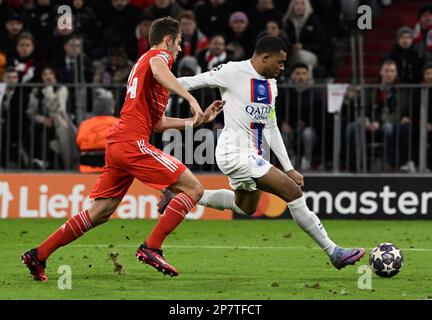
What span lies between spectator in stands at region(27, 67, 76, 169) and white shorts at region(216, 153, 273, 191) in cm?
623

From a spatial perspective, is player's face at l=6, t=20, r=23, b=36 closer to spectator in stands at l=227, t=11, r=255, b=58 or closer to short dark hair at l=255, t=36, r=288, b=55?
spectator in stands at l=227, t=11, r=255, b=58

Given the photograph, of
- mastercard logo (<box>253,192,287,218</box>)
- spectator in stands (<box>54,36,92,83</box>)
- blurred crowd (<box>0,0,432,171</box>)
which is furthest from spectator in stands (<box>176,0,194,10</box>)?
mastercard logo (<box>253,192,287,218</box>)

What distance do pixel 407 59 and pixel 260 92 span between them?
23.8ft

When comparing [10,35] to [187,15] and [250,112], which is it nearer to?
[187,15]

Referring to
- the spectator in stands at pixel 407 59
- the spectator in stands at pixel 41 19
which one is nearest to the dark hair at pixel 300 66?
the spectator in stands at pixel 407 59

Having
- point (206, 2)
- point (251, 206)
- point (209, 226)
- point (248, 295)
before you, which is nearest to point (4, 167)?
point (209, 226)

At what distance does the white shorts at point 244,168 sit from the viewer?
11.4 m

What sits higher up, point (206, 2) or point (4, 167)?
point (206, 2)

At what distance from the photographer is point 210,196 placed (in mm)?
12391


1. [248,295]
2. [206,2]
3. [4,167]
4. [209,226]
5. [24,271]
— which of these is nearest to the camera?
[248,295]

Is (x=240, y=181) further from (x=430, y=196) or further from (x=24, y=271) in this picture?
(x=430, y=196)

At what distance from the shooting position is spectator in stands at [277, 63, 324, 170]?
693 inches

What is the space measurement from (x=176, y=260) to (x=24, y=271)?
69.1 inches

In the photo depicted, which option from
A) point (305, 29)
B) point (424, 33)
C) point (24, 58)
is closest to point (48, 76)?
point (24, 58)
